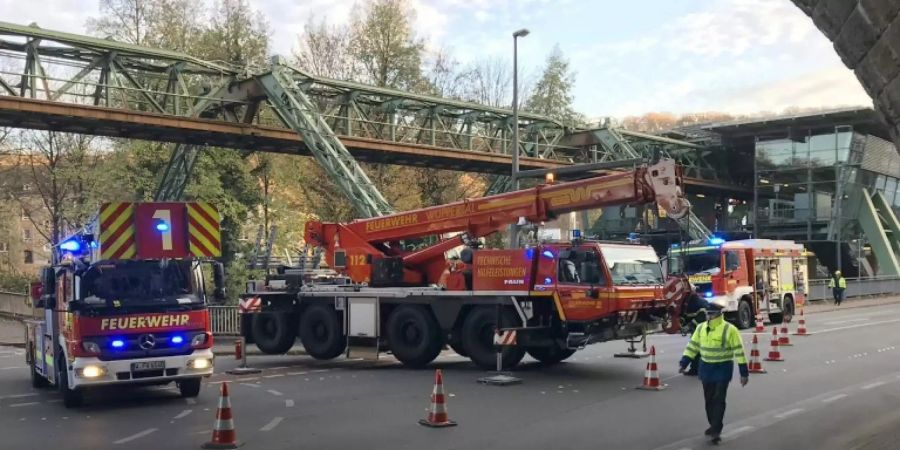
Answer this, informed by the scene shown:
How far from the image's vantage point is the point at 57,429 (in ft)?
33.8

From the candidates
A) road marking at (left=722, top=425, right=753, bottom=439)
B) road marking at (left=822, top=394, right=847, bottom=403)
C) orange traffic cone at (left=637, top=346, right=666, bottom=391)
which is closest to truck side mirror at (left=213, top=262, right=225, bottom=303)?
orange traffic cone at (left=637, top=346, right=666, bottom=391)

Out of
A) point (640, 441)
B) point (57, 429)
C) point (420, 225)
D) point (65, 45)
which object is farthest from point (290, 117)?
point (640, 441)

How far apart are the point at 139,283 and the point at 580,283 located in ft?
A: 24.8

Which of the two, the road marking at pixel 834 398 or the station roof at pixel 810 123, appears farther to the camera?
the station roof at pixel 810 123

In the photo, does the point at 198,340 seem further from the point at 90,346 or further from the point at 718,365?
the point at 718,365

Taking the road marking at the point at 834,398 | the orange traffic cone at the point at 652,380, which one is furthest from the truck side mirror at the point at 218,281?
the road marking at the point at 834,398

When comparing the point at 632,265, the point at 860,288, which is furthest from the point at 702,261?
the point at 860,288

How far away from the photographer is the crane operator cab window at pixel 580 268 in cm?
1469

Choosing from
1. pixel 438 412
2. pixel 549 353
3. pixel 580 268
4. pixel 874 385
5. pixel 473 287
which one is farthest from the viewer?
pixel 549 353

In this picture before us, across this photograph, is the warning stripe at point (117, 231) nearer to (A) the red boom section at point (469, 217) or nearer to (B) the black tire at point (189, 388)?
(B) the black tire at point (189, 388)

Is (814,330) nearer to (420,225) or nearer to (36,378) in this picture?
(420,225)

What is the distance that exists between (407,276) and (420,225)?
1.24 meters

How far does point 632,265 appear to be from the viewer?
15312 mm

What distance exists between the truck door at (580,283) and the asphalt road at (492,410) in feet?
4.10
